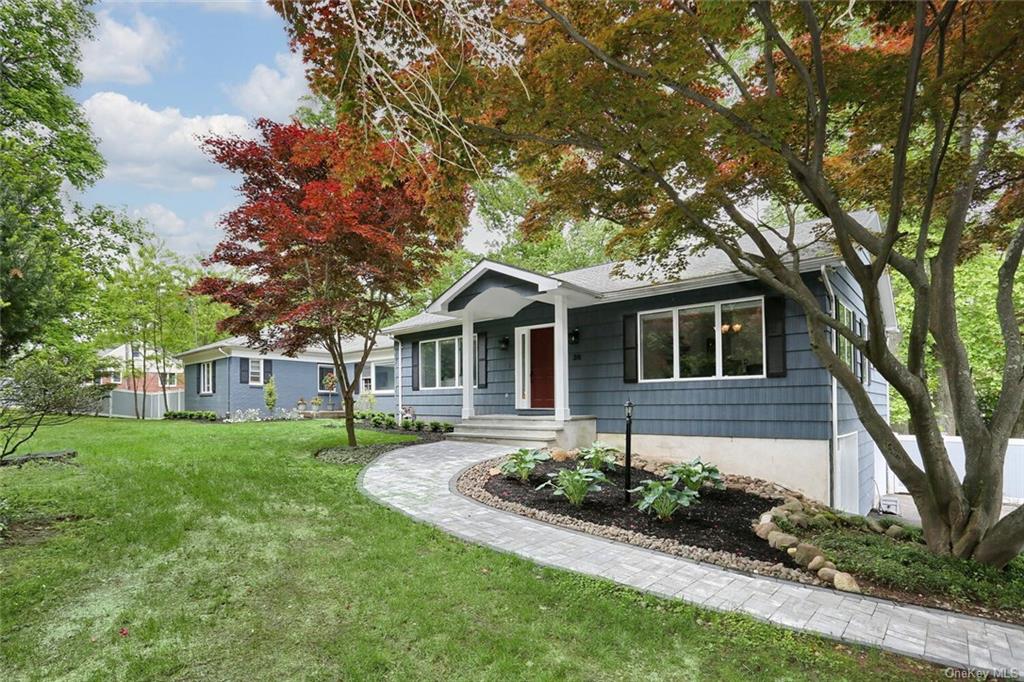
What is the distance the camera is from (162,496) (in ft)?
17.8

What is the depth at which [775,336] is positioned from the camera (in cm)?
741

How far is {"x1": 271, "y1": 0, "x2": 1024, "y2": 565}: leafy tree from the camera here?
405 centimetres

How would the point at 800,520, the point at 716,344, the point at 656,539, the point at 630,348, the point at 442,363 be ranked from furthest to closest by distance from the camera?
the point at 442,363, the point at 630,348, the point at 716,344, the point at 800,520, the point at 656,539

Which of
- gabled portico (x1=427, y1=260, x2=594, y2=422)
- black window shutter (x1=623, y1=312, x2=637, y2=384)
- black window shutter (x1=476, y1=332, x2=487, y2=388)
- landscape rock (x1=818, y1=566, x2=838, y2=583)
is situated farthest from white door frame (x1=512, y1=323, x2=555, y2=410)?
landscape rock (x1=818, y1=566, x2=838, y2=583)

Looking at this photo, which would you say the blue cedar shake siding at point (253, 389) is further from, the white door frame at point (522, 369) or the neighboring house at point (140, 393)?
the white door frame at point (522, 369)

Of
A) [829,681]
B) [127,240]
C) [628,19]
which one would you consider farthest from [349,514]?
[127,240]

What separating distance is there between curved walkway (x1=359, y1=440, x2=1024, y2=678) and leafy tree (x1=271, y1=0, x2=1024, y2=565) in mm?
1383

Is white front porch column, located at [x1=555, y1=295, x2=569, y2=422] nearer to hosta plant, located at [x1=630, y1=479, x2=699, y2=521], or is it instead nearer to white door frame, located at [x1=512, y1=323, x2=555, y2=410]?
white door frame, located at [x1=512, y1=323, x2=555, y2=410]

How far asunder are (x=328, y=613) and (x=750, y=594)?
9.12 ft

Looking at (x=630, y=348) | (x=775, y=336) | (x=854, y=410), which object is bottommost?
(x=854, y=410)

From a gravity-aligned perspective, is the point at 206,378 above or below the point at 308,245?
below

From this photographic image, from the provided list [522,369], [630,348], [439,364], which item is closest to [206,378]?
[439,364]

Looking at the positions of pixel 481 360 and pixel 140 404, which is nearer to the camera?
pixel 481 360

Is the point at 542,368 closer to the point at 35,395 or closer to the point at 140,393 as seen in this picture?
the point at 35,395
